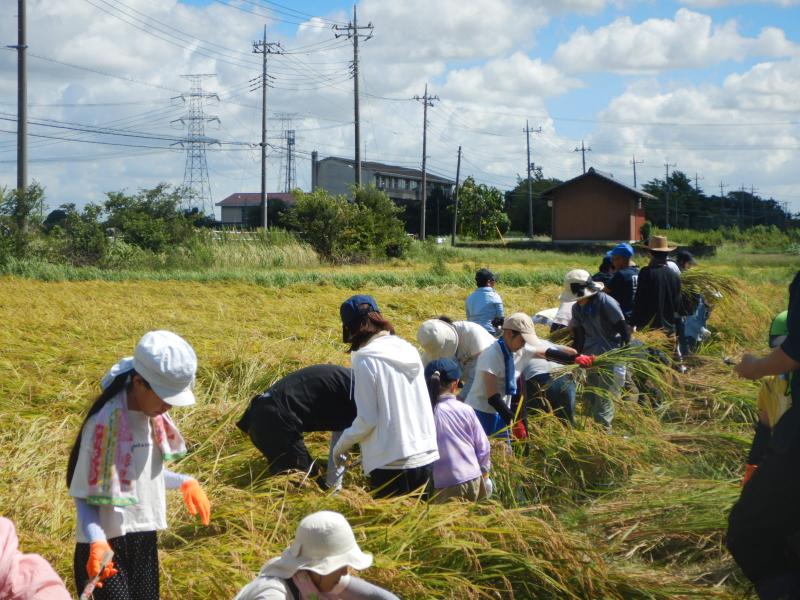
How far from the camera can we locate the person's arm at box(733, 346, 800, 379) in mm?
2914

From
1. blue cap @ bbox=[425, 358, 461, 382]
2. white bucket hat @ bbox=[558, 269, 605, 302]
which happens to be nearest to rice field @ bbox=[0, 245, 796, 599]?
blue cap @ bbox=[425, 358, 461, 382]

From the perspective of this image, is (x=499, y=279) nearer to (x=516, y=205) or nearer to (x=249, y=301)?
(x=249, y=301)

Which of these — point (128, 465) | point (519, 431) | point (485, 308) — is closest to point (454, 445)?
point (519, 431)

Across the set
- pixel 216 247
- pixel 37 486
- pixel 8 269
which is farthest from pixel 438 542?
pixel 216 247

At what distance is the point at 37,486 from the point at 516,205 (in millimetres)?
73794

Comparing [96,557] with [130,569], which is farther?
[130,569]

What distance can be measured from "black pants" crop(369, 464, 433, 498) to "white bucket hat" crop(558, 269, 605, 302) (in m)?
3.05

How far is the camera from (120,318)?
1180 cm

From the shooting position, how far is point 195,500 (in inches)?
125

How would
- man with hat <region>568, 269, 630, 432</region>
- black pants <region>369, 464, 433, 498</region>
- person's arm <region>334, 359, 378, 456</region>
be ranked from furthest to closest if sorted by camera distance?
man with hat <region>568, 269, 630, 432</region>
black pants <region>369, 464, 433, 498</region>
person's arm <region>334, 359, 378, 456</region>

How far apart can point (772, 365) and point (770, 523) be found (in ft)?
1.61

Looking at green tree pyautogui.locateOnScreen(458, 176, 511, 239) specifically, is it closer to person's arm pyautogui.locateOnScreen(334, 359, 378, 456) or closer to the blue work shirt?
the blue work shirt

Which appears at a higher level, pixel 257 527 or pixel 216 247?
pixel 216 247

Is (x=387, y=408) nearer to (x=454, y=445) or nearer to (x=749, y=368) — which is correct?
(x=454, y=445)
